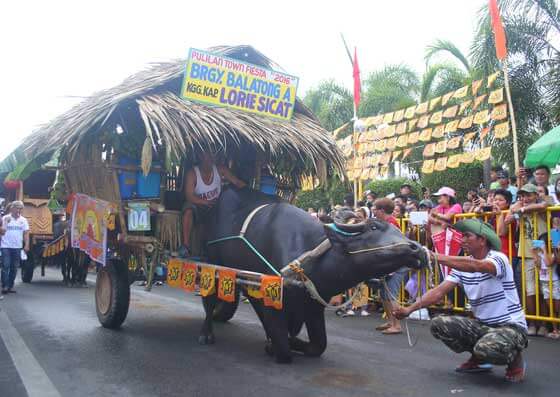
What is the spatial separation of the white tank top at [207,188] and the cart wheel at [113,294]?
1.53 metres

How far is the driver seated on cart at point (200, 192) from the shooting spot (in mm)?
6355

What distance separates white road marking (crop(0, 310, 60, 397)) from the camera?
14.1 feet

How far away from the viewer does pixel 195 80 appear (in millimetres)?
6352

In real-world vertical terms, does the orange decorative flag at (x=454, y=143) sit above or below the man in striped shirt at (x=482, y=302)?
above

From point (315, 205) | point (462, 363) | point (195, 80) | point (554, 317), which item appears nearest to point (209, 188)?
point (195, 80)

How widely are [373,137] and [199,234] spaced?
8645mm

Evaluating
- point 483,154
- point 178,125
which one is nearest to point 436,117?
point 483,154

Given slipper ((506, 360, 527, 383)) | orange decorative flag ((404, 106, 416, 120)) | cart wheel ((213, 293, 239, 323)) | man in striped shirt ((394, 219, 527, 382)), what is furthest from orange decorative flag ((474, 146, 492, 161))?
slipper ((506, 360, 527, 383))

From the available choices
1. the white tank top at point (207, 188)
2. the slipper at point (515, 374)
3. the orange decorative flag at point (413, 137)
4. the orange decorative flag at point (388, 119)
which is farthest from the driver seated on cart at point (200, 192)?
the orange decorative flag at point (388, 119)

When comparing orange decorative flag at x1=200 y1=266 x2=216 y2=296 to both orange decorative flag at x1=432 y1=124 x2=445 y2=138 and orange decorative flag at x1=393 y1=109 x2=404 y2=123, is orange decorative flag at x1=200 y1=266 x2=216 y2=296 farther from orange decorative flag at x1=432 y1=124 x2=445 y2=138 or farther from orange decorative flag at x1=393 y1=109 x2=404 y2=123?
orange decorative flag at x1=393 y1=109 x2=404 y2=123

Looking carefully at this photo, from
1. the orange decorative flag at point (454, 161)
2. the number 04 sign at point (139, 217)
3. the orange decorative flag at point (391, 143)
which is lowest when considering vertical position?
the number 04 sign at point (139, 217)

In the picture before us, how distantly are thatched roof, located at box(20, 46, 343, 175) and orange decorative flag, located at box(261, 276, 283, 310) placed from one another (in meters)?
1.71

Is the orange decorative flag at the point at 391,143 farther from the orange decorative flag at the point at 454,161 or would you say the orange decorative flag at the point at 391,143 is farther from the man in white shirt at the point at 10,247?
the man in white shirt at the point at 10,247

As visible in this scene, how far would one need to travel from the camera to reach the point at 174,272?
629 centimetres
